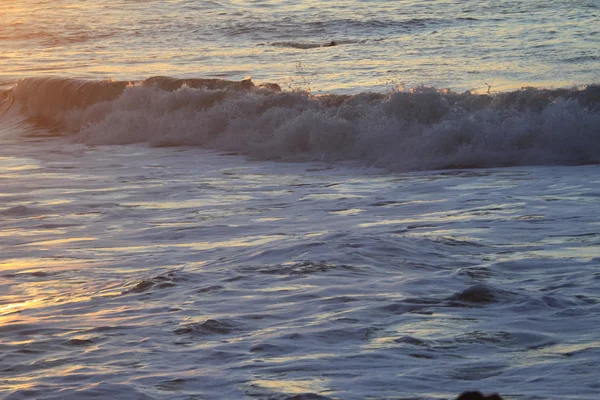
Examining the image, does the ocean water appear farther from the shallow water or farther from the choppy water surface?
the choppy water surface

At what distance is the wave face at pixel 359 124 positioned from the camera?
38.4ft

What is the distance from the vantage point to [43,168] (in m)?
12.6

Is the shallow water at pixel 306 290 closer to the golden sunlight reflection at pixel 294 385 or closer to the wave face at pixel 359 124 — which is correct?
the golden sunlight reflection at pixel 294 385

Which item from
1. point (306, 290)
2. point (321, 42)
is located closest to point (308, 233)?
point (306, 290)

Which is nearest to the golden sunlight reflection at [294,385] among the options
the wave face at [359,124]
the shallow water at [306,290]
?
the shallow water at [306,290]

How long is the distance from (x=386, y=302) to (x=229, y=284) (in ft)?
3.48

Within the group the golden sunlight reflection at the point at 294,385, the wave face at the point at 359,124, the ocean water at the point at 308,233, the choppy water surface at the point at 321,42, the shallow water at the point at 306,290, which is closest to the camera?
the golden sunlight reflection at the point at 294,385

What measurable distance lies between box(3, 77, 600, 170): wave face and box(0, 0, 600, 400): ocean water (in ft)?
0.14

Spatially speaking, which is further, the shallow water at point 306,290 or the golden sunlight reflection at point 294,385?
the shallow water at point 306,290

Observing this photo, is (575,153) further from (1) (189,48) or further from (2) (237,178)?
(1) (189,48)

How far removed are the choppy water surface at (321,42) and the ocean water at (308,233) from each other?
25cm

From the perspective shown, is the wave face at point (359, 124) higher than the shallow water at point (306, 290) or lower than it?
lower

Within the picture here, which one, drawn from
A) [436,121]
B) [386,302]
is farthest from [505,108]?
[386,302]

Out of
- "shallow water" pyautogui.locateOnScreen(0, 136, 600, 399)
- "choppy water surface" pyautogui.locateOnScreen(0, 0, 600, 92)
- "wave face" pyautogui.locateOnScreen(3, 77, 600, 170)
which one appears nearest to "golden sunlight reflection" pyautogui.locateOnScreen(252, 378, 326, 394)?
"shallow water" pyautogui.locateOnScreen(0, 136, 600, 399)
